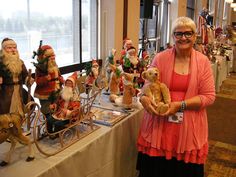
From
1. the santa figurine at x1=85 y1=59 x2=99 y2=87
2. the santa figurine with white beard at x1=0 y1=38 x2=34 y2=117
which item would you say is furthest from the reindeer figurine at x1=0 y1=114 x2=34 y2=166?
the santa figurine at x1=85 y1=59 x2=99 y2=87

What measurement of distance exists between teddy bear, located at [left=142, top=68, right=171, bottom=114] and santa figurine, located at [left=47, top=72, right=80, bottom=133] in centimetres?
41

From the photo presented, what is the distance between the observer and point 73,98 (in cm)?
136

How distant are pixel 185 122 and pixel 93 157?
0.50m

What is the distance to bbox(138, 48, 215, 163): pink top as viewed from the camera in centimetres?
150

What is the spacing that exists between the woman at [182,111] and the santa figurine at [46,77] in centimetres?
48

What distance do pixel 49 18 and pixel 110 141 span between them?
167 centimetres

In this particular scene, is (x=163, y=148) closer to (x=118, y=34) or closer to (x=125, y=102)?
(x=125, y=102)

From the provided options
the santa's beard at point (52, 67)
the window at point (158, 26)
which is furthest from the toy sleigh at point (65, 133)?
the window at point (158, 26)

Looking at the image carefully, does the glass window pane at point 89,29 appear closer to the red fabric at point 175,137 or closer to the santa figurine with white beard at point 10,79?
the red fabric at point 175,137

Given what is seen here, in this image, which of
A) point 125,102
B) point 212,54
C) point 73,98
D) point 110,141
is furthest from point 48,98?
point 212,54

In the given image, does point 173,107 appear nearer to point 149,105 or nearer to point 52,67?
point 149,105

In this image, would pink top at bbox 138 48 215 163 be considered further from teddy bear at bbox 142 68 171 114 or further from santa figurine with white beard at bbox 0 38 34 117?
santa figurine with white beard at bbox 0 38 34 117

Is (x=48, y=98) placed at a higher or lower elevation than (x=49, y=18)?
lower

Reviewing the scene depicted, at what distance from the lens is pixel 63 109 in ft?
4.36
